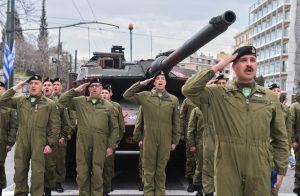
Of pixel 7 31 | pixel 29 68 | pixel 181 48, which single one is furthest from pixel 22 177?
pixel 29 68

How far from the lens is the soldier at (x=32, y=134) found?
22.4 feet

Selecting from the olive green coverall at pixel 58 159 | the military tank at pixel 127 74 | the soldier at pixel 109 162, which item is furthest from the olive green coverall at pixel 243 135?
the olive green coverall at pixel 58 159

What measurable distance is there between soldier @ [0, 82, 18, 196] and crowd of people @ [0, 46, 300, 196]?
0.02 m

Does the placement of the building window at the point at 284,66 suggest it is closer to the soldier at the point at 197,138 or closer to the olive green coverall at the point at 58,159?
the soldier at the point at 197,138

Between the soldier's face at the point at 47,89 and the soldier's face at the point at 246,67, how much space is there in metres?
5.25

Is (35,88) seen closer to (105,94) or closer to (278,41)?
(105,94)

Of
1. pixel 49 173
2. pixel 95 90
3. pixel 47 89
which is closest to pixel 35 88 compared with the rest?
pixel 95 90

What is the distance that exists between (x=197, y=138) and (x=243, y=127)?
13.2 ft

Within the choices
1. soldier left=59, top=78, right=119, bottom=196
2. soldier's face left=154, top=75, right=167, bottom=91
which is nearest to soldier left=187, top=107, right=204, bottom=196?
soldier's face left=154, top=75, right=167, bottom=91

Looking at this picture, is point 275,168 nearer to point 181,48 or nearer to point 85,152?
point 181,48

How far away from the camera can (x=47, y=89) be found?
8.81m

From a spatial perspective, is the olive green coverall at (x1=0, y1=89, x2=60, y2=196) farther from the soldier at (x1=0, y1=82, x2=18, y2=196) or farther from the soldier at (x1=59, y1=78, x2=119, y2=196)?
the soldier at (x1=0, y1=82, x2=18, y2=196)

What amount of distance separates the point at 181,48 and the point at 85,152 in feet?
7.05

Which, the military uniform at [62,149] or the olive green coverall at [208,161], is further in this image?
the military uniform at [62,149]
